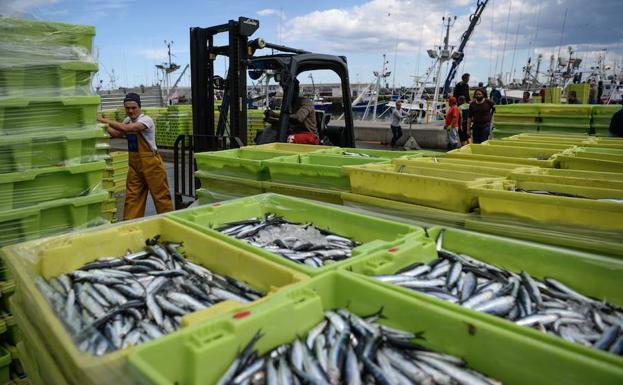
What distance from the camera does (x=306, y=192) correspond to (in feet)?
14.7

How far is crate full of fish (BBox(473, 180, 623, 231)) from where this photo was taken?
2.76m

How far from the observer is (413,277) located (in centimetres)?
238

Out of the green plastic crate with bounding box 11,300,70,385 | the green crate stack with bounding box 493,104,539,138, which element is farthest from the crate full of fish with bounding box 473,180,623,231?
the green crate stack with bounding box 493,104,539,138

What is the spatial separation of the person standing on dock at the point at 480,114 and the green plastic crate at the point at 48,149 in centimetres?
1108

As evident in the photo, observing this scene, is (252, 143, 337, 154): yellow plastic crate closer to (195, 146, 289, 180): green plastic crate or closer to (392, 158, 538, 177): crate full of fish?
(195, 146, 289, 180): green plastic crate

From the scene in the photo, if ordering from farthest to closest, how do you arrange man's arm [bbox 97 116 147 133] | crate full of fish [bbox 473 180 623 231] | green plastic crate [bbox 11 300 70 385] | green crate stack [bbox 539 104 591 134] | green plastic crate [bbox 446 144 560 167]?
green crate stack [bbox 539 104 591 134]
man's arm [bbox 97 116 147 133]
green plastic crate [bbox 446 144 560 167]
crate full of fish [bbox 473 180 623 231]
green plastic crate [bbox 11 300 70 385]

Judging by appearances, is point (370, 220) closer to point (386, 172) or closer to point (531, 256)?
point (386, 172)

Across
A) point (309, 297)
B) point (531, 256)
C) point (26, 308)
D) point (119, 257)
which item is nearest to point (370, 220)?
point (531, 256)

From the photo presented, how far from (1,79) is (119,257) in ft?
5.23

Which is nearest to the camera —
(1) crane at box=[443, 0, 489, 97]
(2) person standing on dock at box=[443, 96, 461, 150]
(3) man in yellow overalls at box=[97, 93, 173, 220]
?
(3) man in yellow overalls at box=[97, 93, 173, 220]

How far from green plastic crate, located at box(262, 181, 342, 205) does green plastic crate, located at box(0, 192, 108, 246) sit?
1.69m

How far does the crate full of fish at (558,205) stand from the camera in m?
2.76

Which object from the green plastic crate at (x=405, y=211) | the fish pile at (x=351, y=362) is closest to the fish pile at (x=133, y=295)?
the fish pile at (x=351, y=362)

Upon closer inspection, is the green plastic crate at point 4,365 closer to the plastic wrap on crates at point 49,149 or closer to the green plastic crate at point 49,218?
the green plastic crate at point 49,218
